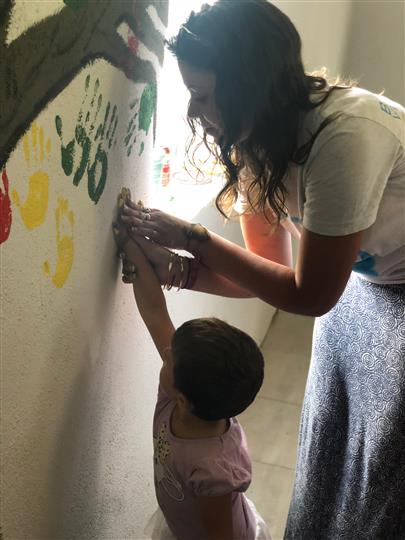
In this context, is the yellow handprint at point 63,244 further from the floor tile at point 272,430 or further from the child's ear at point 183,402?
the floor tile at point 272,430

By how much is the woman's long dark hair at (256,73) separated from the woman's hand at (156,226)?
0.17 m

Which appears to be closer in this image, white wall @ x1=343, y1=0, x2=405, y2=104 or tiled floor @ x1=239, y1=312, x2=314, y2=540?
tiled floor @ x1=239, y1=312, x2=314, y2=540

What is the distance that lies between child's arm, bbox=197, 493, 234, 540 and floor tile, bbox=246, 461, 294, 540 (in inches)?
32.4

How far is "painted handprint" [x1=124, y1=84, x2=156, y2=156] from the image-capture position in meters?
1.02

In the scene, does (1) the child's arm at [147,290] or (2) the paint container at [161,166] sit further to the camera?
(2) the paint container at [161,166]

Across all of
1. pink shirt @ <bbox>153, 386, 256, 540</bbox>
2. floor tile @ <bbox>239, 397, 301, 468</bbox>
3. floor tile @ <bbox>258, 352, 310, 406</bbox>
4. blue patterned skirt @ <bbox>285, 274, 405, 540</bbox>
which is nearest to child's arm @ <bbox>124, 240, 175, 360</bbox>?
pink shirt @ <bbox>153, 386, 256, 540</bbox>

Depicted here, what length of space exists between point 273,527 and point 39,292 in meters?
1.18

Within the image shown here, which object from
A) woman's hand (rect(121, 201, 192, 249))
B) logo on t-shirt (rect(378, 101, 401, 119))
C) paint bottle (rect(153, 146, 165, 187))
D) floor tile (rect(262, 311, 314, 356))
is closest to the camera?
logo on t-shirt (rect(378, 101, 401, 119))

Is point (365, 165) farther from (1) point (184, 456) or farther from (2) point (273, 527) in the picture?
(2) point (273, 527)

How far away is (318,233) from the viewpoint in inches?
36.5

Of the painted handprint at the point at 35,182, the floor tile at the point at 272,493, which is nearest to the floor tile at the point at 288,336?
the floor tile at the point at 272,493

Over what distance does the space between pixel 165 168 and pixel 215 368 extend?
562 millimetres

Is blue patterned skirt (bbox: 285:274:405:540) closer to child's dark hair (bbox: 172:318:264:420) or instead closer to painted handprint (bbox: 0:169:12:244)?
child's dark hair (bbox: 172:318:264:420)

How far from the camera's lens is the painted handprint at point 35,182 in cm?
72
